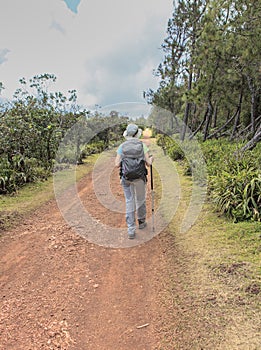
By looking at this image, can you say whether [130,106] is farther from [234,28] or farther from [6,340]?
[6,340]

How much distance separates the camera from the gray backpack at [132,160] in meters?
4.53

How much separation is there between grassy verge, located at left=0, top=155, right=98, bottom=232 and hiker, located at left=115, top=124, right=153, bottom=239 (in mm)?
2431

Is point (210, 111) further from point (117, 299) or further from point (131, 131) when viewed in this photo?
point (117, 299)

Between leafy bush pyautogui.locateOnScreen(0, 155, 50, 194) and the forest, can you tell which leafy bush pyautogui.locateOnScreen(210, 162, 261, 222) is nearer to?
the forest

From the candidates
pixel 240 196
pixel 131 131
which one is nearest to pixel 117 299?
pixel 131 131

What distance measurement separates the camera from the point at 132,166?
4.54 metres

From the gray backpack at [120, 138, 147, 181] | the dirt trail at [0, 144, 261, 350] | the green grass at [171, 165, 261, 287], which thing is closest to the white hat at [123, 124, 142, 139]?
the gray backpack at [120, 138, 147, 181]

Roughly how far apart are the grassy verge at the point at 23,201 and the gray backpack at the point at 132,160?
2607mm

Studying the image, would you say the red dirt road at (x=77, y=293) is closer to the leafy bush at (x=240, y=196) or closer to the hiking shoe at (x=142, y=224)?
the hiking shoe at (x=142, y=224)

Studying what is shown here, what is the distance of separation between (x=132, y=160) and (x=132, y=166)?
0.32 feet

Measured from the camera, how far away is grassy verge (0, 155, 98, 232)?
5832mm

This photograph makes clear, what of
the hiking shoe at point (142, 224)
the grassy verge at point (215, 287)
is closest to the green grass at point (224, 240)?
the grassy verge at point (215, 287)

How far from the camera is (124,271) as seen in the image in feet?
12.3

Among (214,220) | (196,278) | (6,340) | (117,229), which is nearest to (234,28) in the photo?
(214,220)
